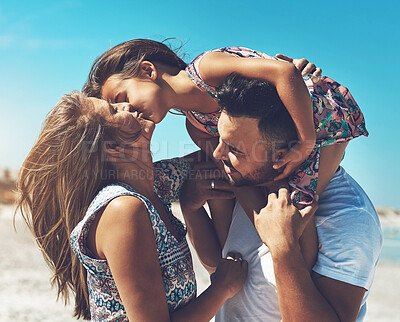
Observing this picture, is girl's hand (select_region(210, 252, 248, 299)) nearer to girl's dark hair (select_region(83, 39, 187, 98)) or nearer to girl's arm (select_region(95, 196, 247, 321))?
girl's arm (select_region(95, 196, 247, 321))

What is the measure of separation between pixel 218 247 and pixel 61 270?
1086 mm

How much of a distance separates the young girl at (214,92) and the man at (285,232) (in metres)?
0.10

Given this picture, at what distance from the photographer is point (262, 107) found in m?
2.56

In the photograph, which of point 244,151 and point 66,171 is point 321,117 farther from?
point 66,171

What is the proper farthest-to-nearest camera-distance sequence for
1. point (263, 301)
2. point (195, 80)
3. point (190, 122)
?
point (190, 122) → point (195, 80) → point (263, 301)

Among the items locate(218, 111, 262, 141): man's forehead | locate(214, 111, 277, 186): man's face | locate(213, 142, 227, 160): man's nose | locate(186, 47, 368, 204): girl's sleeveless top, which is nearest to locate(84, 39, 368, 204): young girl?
locate(186, 47, 368, 204): girl's sleeveless top

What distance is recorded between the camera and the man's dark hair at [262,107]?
100 inches

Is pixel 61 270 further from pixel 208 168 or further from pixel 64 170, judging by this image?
pixel 208 168

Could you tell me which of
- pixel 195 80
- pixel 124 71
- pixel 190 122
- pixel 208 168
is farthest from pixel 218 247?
pixel 124 71

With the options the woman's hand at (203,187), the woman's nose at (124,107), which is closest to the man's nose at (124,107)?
the woman's nose at (124,107)

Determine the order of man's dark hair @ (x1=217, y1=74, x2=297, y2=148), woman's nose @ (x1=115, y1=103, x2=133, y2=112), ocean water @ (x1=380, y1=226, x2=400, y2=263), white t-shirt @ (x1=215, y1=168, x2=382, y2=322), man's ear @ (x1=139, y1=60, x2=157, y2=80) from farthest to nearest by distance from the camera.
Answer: ocean water @ (x1=380, y1=226, x2=400, y2=263)
man's ear @ (x1=139, y1=60, x2=157, y2=80)
woman's nose @ (x1=115, y1=103, x2=133, y2=112)
man's dark hair @ (x1=217, y1=74, x2=297, y2=148)
white t-shirt @ (x1=215, y1=168, x2=382, y2=322)

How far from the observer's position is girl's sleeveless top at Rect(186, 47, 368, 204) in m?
2.57

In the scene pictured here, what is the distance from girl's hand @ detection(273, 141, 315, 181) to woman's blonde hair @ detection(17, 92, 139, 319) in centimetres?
97

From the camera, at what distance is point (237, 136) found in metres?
2.61
